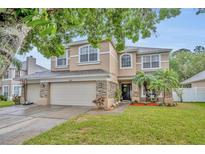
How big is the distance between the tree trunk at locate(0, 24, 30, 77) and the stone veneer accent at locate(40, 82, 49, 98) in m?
11.2

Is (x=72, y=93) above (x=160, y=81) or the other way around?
the other way around

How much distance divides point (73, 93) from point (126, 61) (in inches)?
218

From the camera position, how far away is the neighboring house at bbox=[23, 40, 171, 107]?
11328 mm

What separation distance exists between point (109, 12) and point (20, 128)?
15.2 ft

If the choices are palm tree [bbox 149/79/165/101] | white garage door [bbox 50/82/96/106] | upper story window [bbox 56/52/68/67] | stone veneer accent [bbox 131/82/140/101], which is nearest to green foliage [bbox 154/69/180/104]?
palm tree [bbox 149/79/165/101]

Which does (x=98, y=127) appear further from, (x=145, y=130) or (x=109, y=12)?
(x=109, y=12)

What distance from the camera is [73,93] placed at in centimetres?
1191

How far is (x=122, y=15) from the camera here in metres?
5.44

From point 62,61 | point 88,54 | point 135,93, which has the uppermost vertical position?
point 88,54

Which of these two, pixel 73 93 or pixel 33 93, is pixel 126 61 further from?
pixel 33 93

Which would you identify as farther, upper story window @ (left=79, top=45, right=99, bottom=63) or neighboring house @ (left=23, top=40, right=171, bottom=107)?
upper story window @ (left=79, top=45, right=99, bottom=63)

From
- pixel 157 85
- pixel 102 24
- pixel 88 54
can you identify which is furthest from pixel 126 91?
pixel 102 24

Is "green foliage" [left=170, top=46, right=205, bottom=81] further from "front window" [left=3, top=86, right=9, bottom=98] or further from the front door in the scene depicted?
"front window" [left=3, top=86, right=9, bottom=98]
